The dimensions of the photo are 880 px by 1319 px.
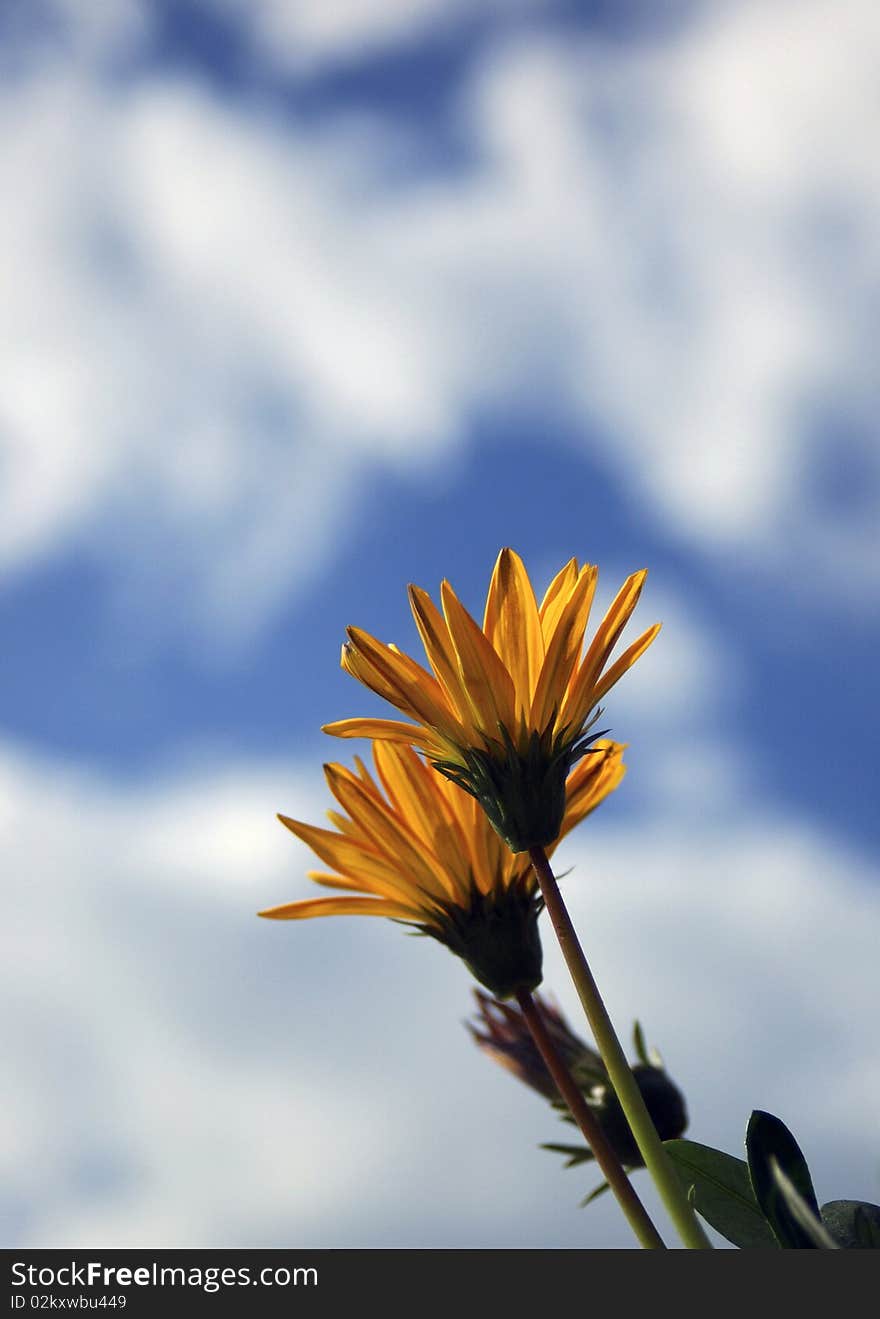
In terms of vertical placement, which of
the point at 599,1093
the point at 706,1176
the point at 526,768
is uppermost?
the point at 526,768

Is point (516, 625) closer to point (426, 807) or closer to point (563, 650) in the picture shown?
point (563, 650)

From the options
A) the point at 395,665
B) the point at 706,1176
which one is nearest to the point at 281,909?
the point at 395,665

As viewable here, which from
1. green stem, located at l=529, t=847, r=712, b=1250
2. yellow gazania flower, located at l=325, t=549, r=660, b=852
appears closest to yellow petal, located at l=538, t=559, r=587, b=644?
yellow gazania flower, located at l=325, t=549, r=660, b=852

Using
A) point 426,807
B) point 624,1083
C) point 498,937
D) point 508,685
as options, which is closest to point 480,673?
point 508,685

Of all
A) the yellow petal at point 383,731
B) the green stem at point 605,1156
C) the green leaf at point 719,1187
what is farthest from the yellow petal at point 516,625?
the green leaf at point 719,1187
